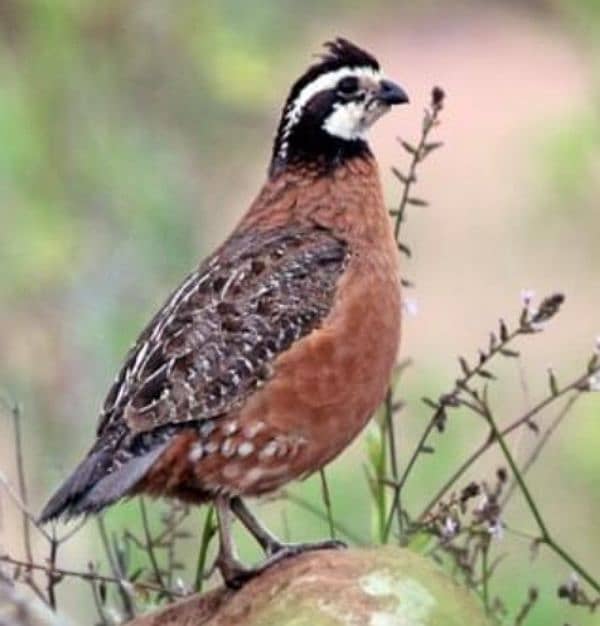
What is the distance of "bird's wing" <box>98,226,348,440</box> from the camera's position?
6.54 metres

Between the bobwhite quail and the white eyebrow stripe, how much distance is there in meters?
0.28

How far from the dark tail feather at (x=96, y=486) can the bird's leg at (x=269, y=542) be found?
34 centimetres

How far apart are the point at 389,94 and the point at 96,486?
136cm

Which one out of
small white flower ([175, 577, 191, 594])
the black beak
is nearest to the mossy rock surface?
small white flower ([175, 577, 191, 594])

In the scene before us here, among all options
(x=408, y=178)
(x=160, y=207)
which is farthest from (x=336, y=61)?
(x=160, y=207)

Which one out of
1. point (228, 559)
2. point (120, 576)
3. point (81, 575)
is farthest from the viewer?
point (120, 576)

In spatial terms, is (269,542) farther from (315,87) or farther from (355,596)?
(315,87)

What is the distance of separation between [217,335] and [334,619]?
3.55ft

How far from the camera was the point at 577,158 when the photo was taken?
1151 cm

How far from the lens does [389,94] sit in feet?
23.7

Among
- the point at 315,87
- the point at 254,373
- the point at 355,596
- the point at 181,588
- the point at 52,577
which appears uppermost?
the point at 315,87

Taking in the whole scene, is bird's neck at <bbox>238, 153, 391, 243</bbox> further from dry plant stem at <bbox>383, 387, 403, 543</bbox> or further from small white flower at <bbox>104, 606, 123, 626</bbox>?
small white flower at <bbox>104, 606, 123, 626</bbox>

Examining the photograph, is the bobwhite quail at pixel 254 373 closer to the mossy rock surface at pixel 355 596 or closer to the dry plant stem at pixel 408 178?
the dry plant stem at pixel 408 178

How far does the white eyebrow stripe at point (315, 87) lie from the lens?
7.16m
